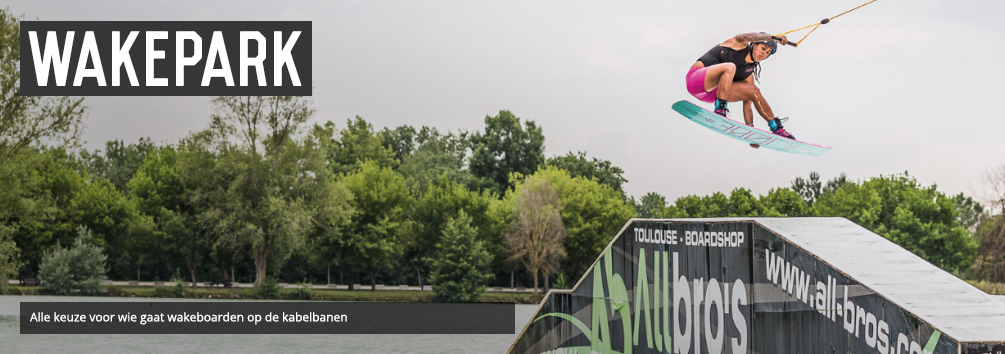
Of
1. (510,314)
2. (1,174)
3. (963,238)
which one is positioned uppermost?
(1,174)

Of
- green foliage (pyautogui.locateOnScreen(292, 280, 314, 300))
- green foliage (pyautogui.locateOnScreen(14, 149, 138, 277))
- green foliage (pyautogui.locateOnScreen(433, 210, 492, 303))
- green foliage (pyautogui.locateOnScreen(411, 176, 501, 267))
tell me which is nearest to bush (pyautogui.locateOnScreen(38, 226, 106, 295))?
green foliage (pyautogui.locateOnScreen(14, 149, 138, 277))

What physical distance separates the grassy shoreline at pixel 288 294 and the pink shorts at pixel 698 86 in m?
64.5

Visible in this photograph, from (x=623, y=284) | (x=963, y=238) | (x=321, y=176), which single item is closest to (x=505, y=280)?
(x=321, y=176)

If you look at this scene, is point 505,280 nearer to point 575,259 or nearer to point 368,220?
point 575,259

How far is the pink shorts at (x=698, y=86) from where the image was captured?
11453 mm

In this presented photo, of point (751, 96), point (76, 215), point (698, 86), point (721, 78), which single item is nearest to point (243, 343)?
point (76, 215)

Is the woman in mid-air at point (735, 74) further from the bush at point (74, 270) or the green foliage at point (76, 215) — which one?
the green foliage at point (76, 215)

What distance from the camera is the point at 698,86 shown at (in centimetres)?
1162

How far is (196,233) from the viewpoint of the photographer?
76.4 meters

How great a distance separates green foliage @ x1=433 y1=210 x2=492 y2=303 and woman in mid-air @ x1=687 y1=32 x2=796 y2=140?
6305 cm

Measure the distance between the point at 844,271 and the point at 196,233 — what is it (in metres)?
74.1

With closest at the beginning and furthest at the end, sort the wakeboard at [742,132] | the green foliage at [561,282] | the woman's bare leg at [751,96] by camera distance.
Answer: the woman's bare leg at [751,96], the wakeboard at [742,132], the green foliage at [561,282]

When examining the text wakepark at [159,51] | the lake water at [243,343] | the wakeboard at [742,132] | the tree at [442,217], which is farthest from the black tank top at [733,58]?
the tree at [442,217]

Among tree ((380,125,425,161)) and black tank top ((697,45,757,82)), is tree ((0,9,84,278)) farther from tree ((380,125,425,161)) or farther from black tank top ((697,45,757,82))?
tree ((380,125,425,161))
